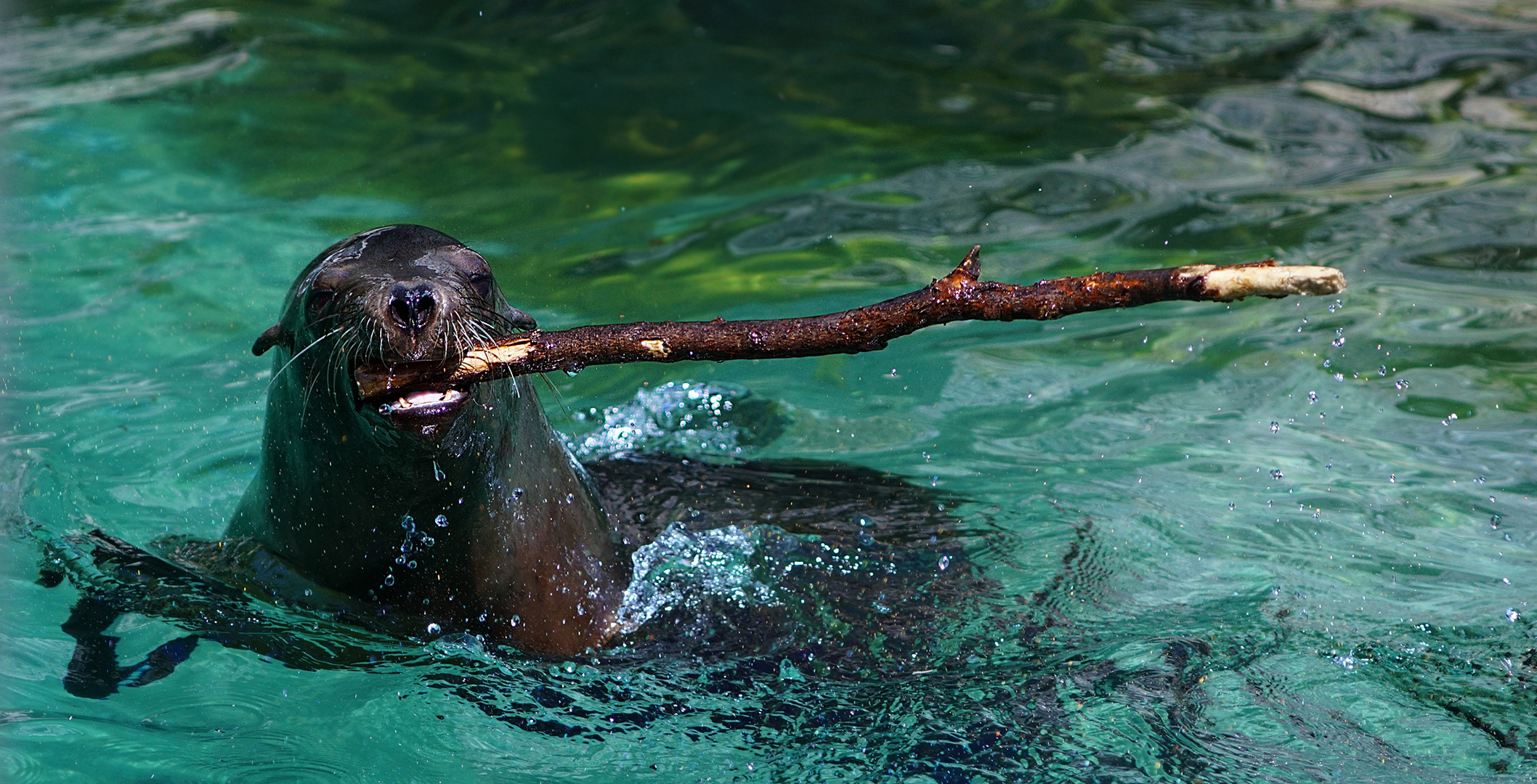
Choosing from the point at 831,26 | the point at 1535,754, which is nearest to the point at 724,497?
the point at 1535,754

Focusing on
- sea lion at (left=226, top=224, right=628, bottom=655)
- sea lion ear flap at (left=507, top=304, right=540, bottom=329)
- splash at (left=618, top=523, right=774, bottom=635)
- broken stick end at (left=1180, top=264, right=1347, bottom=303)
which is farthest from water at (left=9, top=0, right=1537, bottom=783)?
broken stick end at (left=1180, top=264, right=1347, bottom=303)

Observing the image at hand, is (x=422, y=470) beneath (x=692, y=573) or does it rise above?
above

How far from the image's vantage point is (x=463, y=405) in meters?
3.20

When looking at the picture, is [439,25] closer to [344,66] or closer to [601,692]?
[344,66]

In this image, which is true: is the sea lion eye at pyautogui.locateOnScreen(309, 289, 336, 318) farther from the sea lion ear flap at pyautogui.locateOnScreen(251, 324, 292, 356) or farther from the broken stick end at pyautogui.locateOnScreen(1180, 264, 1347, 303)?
the broken stick end at pyautogui.locateOnScreen(1180, 264, 1347, 303)

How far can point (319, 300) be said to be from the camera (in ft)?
10.9

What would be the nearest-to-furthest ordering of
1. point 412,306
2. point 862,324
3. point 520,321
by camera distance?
point 862,324 → point 412,306 → point 520,321

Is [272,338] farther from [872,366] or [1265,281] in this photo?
[872,366]

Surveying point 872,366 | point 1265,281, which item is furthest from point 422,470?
point 872,366

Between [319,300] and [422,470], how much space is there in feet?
1.59

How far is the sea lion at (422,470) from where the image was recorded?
3.12 metres

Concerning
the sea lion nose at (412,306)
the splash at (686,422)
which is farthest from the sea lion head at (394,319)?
the splash at (686,422)

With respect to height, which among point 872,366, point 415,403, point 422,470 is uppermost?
point 415,403

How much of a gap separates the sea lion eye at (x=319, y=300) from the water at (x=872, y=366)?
3.09ft
